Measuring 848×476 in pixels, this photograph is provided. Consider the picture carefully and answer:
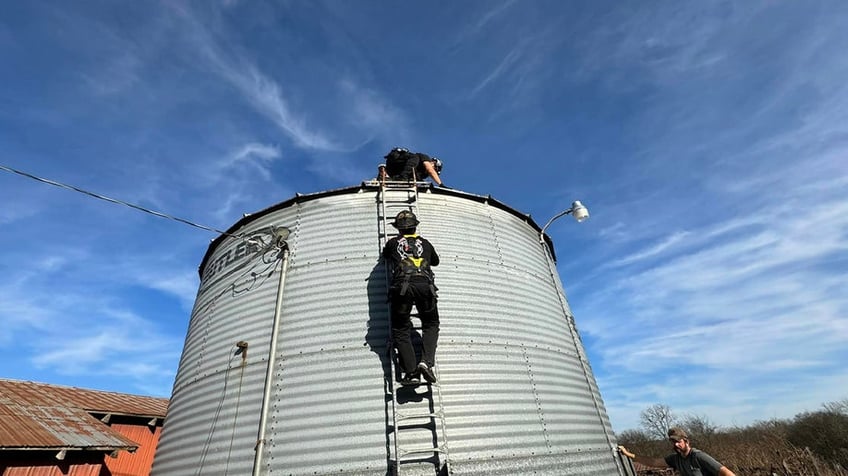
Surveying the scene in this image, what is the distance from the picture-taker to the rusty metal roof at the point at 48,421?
31.3 ft

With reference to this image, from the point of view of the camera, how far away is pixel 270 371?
5.94 m

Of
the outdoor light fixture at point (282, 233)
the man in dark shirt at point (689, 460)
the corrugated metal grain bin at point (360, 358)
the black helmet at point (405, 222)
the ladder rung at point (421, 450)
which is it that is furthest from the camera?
the outdoor light fixture at point (282, 233)

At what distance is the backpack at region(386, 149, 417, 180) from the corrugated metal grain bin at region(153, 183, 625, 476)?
1514mm

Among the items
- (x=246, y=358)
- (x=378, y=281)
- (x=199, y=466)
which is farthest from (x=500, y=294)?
(x=199, y=466)

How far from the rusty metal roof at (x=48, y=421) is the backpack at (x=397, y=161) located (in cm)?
983

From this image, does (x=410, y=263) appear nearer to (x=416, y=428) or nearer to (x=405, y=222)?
(x=405, y=222)

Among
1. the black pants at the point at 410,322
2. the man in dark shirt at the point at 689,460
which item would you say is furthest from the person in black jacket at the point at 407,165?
the man in dark shirt at the point at 689,460

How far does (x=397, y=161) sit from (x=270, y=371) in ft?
17.4

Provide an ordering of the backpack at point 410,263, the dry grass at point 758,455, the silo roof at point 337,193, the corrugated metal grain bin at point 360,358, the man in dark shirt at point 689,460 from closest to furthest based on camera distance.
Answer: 1. the man in dark shirt at point 689,460
2. the corrugated metal grain bin at point 360,358
3. the backpack at point 410,263
4. the silo roof at point 337,193
5. the dry grass at point 758,455

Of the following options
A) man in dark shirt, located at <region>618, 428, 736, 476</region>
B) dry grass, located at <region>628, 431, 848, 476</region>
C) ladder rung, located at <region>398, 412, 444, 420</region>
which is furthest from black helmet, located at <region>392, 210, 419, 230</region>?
dry grass, located at <region>628, 431, 848, 476</region>

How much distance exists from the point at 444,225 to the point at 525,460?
3947 mm

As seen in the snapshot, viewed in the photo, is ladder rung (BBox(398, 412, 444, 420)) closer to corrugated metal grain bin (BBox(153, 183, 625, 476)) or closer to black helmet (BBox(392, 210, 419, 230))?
corrugated metal grain bin (BBox(153, 183, 625, 476))

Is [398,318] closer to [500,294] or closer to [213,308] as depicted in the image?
[500,294]

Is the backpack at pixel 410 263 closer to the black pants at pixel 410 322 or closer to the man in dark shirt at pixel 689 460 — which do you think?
the black pants at pixel 410 322
